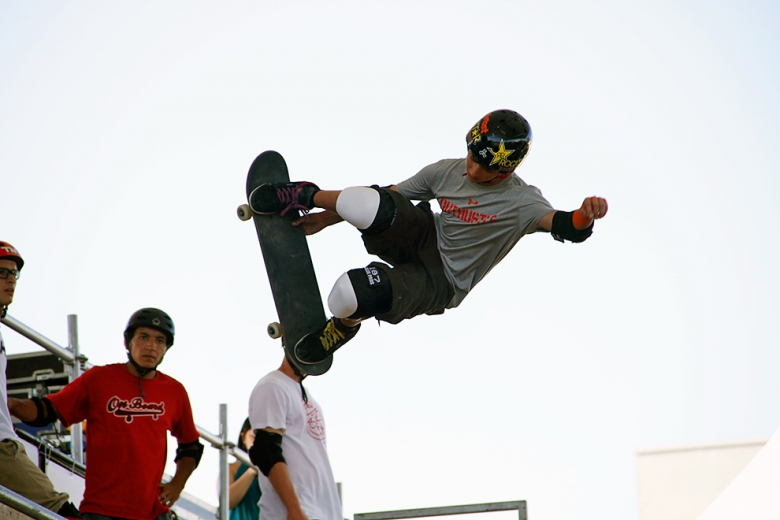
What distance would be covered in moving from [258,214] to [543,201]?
1.73 m

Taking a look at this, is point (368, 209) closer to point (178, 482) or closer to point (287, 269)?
point (287, 269)


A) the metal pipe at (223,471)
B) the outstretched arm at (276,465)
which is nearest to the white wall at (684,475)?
the metal pipe at (223,471)

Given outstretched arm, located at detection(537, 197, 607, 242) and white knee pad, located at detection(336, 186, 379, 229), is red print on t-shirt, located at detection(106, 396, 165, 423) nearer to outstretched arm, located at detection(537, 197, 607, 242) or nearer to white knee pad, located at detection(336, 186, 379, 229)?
white knee pad, located at detection(336, 186, 379, 229)

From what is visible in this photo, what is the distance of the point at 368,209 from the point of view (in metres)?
5.06

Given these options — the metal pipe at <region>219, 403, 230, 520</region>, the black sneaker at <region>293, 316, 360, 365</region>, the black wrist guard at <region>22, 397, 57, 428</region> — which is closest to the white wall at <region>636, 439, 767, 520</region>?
the metal pipe at <region>219, 403, 230, 520</region>

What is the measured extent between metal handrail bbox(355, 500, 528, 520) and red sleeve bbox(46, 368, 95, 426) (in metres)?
2.37

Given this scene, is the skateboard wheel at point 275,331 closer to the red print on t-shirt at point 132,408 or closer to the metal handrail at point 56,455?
the red print on t-shirt at point 132,408

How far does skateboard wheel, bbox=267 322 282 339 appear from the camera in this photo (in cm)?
557

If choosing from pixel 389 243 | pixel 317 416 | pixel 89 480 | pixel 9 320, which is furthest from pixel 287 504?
pixel 9 320

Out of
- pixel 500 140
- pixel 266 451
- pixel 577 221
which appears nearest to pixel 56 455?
pixel 266 451

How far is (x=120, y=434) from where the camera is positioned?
4.62 m

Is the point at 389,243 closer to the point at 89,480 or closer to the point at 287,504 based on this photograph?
the point at 287,504

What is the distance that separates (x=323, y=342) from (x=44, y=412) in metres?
1.51

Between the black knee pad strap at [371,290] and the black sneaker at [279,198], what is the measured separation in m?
0.75
